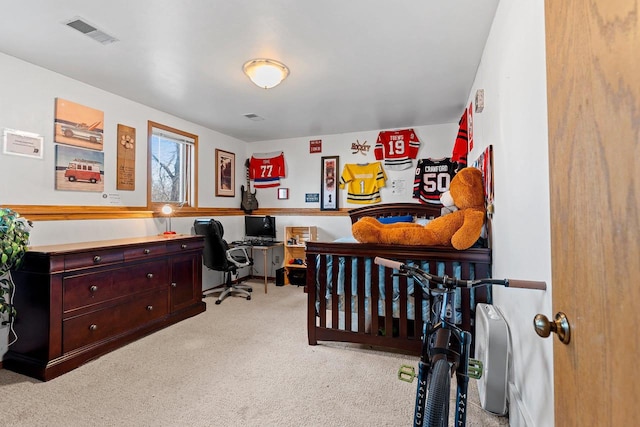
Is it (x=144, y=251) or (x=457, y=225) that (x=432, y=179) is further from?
(x=144, y=251)

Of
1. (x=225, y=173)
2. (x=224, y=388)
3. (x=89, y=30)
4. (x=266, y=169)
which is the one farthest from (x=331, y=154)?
(x=224, y=388)

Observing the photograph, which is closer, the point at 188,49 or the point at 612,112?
the point at 612,112

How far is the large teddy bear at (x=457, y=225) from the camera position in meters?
2.01

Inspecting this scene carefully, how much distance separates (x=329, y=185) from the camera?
15.7 feet

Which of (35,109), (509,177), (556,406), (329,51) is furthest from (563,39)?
(35,109)

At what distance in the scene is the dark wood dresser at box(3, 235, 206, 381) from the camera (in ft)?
6.93

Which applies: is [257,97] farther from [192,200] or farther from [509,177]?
[509,177]

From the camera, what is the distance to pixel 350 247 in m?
2.42

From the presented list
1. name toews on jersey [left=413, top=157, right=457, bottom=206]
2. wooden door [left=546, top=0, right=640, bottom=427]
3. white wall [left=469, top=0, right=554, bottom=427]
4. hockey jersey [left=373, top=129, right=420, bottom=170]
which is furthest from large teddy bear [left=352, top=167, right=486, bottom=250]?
hockey jersey [left=373, top=129, right=420, bottom=170]

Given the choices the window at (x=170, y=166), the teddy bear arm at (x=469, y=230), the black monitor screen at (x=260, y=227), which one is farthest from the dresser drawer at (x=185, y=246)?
the teddy bear arm at (x=469, y=230)

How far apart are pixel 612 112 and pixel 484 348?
1509mm

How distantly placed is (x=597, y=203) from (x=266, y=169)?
486 centimetres

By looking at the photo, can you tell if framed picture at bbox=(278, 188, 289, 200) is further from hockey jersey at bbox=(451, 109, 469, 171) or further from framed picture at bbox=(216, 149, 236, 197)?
hockey jersey at bbox=(451, 109, 469, 171)

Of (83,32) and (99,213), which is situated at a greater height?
(83,32)
